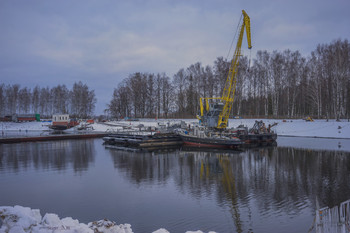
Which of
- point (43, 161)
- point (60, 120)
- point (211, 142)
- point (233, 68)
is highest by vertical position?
point (233, 68)

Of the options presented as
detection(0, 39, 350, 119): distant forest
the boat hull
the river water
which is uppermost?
detection(0, 39, 350, 119): distant forest

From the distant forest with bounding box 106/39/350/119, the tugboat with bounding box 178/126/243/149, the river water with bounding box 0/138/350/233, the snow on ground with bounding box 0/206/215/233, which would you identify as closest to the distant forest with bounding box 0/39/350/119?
the distant forest with bounding box 106/39/350/119

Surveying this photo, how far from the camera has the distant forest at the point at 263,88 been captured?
48625 millimetres

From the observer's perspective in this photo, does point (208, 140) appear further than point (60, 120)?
No

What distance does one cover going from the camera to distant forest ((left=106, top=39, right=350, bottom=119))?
48625 millimetres

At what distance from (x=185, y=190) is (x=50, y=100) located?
92331 mm

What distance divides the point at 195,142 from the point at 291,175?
59.1 ft

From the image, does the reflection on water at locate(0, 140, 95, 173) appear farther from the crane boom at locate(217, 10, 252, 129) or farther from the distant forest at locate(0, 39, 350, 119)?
the distant forest at locate(0, 39, 350, 119)

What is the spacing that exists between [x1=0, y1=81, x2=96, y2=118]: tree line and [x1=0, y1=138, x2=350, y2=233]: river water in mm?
68361

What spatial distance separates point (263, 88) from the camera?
67875 millimetres

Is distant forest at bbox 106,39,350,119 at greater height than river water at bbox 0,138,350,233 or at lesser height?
greater

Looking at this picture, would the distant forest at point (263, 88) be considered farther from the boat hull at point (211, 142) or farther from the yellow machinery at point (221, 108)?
the boat hull at point (211, 142)

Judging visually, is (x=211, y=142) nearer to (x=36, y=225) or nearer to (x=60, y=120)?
(x=36, y=225)

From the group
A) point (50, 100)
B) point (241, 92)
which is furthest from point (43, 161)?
point (50, 100)
